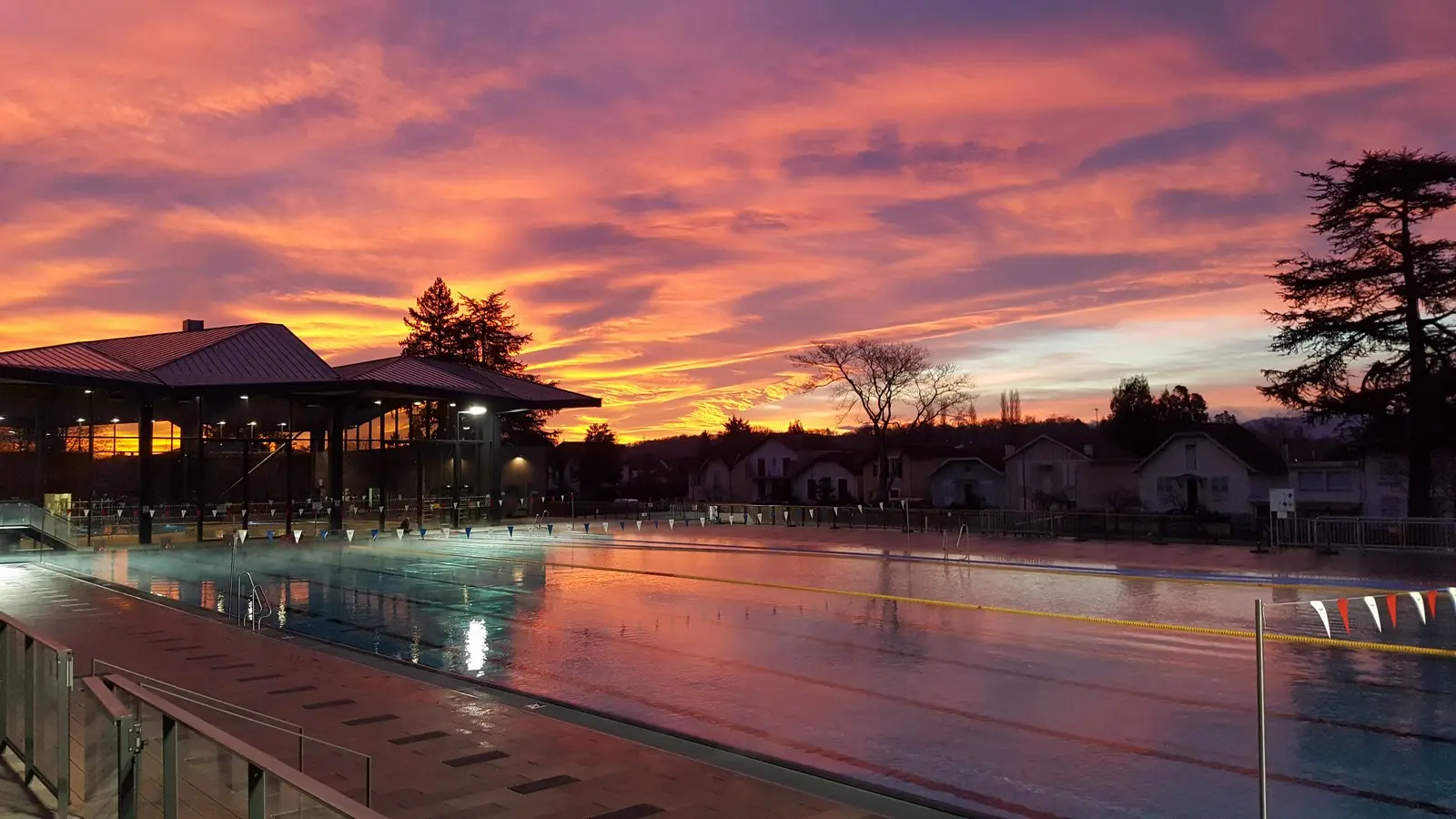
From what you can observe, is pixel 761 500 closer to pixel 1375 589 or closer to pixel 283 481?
pixel 283 481

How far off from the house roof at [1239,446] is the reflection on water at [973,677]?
46.2 meters

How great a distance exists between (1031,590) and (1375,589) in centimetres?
781

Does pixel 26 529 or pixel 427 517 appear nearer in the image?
pixel 26 529

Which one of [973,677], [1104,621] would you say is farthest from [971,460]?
[973,677]

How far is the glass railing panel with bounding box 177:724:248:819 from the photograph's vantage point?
14.1ft

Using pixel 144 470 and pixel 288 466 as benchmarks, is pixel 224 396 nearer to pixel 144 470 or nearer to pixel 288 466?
pixel 288 466


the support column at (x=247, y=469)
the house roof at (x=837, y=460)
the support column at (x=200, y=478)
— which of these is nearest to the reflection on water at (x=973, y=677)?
the support column at (x=200, y=478)

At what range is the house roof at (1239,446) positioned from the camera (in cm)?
6512

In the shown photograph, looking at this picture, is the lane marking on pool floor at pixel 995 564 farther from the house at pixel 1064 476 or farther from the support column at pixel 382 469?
the house at pixel 1064 476

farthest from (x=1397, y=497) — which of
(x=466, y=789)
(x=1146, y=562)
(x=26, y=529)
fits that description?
(x=26, y=529)

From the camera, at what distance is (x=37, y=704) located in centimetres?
745

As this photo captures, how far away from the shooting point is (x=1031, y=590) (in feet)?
75.7

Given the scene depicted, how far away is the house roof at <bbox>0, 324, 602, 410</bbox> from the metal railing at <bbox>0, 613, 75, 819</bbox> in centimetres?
3487

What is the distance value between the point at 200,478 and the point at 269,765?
44.3 m
